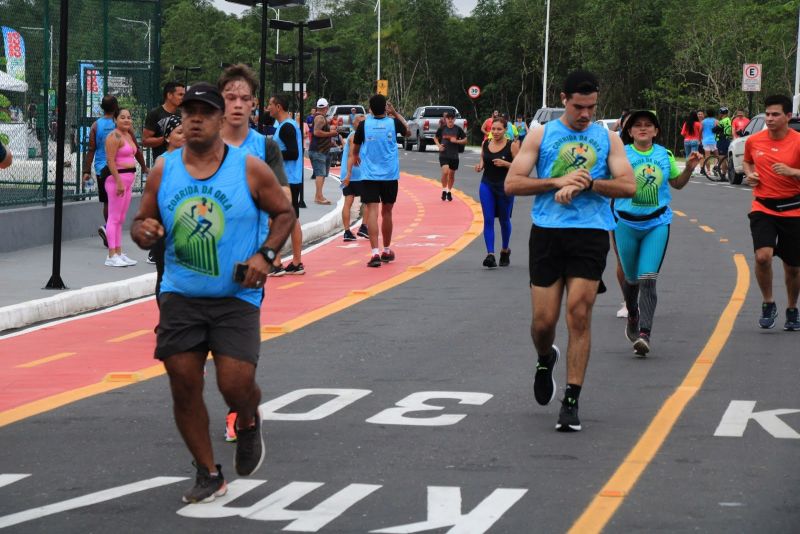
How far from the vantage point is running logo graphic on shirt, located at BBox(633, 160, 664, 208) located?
11273 millimetres

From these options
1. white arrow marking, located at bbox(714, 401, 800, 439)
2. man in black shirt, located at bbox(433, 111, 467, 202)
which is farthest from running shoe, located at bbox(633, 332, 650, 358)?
man in black shirt, located at bbox(433, 111, 467, 202)

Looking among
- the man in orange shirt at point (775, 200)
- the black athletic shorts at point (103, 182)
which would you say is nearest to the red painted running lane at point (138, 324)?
the black athletic shorts at point (103, 182)

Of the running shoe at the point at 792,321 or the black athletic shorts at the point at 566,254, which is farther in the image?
the running shoe at the point at 792,321

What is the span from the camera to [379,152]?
17500mm

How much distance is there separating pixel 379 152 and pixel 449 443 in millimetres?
9852

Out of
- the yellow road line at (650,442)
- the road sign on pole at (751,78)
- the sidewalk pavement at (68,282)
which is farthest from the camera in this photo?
the road sign on pole at (751,78)

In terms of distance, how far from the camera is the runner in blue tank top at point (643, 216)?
11250 millimetres

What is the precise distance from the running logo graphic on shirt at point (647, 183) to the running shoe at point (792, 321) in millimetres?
1826

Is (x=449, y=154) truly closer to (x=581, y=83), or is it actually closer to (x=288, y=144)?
(x=288, y=144)

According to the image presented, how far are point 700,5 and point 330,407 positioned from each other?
54.6 meters

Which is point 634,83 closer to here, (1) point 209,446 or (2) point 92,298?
(2) point 92,298

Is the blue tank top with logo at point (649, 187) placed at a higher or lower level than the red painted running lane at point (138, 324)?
higher

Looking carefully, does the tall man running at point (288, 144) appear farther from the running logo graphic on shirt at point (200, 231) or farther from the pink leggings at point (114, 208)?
the running logo graphic on shirt at point (200, 231)

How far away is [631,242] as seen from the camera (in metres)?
11.4
